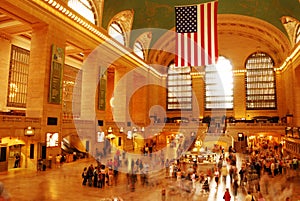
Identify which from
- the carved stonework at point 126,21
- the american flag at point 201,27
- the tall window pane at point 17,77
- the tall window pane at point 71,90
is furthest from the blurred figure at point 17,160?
the carved stonework at point 126,21

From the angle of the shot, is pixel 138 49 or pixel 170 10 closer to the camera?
pixel 170 10

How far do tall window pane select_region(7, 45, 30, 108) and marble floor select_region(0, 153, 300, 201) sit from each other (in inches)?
298

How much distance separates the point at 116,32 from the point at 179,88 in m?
13.9

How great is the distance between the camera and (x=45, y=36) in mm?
14352

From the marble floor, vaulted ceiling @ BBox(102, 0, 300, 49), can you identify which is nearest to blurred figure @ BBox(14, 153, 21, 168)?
the marble floor

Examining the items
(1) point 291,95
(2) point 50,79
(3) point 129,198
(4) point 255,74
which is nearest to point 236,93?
(4) point 255,74

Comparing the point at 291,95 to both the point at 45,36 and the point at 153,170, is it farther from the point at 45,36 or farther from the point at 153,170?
the point at 45,36

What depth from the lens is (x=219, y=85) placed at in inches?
1275

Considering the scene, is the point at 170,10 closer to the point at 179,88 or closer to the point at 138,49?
the point at 138,49

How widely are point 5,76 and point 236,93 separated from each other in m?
24.8

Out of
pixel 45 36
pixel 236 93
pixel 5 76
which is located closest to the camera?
pixel 45 36

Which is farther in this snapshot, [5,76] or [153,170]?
[5,76]

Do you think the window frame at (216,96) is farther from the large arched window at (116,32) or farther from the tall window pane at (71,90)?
the tall window pane at (71,90)

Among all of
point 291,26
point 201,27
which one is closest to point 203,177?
point 201,27
